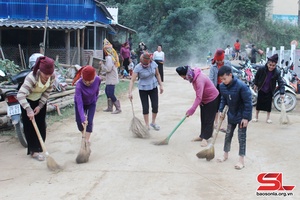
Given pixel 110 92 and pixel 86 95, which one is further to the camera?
pixel 110 92

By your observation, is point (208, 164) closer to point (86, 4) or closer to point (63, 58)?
point (63, 58)

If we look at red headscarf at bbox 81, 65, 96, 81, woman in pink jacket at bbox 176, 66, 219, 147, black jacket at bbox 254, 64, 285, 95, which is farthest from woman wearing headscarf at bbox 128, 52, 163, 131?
black jacket at bbox 254, 64, 285, 95

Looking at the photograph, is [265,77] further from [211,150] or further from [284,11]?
[284,11]

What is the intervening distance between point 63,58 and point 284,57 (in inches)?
392

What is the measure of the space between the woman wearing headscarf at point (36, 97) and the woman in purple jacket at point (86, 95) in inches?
16.6

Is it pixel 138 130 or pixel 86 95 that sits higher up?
pixel 86 95

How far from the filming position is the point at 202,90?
5781 millimetres

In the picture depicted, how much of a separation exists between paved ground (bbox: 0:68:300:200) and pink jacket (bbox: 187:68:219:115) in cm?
78

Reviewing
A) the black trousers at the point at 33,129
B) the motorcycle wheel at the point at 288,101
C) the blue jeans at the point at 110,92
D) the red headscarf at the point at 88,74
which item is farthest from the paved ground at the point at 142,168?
the motorcycle wheel at the point at 288,101

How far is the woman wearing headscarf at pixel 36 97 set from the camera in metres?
5.02

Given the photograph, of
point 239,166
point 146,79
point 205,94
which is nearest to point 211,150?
point 239,166

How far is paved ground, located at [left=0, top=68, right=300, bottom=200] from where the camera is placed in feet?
13.9

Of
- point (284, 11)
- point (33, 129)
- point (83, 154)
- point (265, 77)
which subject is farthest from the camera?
point (284, 11)

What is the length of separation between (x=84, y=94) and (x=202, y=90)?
1.81m
